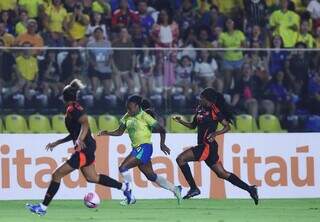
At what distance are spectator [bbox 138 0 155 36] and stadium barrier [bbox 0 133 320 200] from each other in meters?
4.66

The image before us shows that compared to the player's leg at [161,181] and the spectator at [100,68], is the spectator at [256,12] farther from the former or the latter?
the player's leg at [161,181]

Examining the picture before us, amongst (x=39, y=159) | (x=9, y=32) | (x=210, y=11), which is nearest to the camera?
(x=39, y=159)

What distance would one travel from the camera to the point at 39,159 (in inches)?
908

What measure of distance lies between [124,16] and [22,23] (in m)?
2.66

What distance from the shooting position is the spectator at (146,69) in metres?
23.7

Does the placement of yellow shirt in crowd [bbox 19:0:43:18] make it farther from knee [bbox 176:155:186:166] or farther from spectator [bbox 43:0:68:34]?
knee [bbox 176:155:186:166]

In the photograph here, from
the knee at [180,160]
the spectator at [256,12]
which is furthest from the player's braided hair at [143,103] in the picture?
the spectator at [256,12]

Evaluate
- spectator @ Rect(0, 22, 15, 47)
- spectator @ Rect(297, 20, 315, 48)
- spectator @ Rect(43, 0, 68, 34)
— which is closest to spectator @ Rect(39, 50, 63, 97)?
spectator @ Rect(0, 22, 15, 47)

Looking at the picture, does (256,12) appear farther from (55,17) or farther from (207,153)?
(207,153)

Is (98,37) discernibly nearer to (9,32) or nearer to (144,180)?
(9,32)

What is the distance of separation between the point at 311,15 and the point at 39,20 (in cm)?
699

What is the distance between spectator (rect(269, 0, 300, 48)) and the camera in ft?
91.6

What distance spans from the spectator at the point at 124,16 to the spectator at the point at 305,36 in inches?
155

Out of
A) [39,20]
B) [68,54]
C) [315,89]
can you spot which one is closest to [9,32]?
[39,20]
